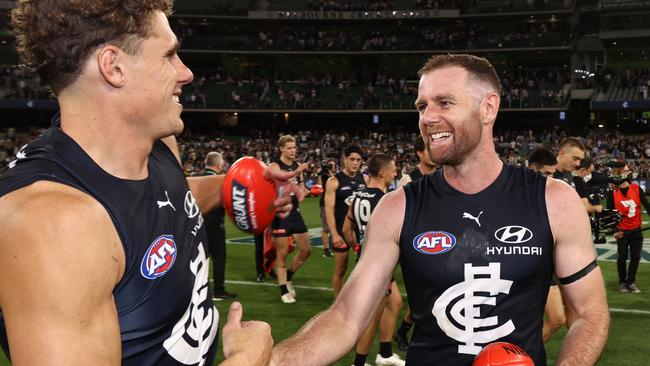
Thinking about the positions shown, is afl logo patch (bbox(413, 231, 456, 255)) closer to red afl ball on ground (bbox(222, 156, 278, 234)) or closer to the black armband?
the black armband

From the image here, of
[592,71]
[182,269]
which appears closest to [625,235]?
[182,269]

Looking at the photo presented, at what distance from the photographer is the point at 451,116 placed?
304cm

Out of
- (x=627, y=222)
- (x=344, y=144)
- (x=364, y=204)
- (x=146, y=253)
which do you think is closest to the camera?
(x=146, y=253)

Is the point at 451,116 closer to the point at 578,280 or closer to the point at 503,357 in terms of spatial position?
the point at 578,280

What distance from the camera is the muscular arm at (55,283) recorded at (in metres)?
1.58

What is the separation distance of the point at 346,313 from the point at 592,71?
150 feet

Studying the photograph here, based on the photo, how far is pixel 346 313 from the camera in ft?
9.62

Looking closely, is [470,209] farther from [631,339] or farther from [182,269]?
[631,339]

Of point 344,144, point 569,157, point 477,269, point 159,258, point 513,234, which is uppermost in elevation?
point 159,258

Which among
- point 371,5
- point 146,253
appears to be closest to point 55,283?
point 146,253

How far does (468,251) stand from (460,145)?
0.51 metres

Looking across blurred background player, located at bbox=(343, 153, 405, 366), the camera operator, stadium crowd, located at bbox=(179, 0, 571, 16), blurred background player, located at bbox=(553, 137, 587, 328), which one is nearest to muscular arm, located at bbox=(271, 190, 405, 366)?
blurred background player, located at bbox=(343, 153, 405, 366)

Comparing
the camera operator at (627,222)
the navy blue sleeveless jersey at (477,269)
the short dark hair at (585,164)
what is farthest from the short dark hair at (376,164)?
the navy blue sleeveless jersey at (477,269)

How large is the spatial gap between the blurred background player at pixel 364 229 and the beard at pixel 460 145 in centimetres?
341
